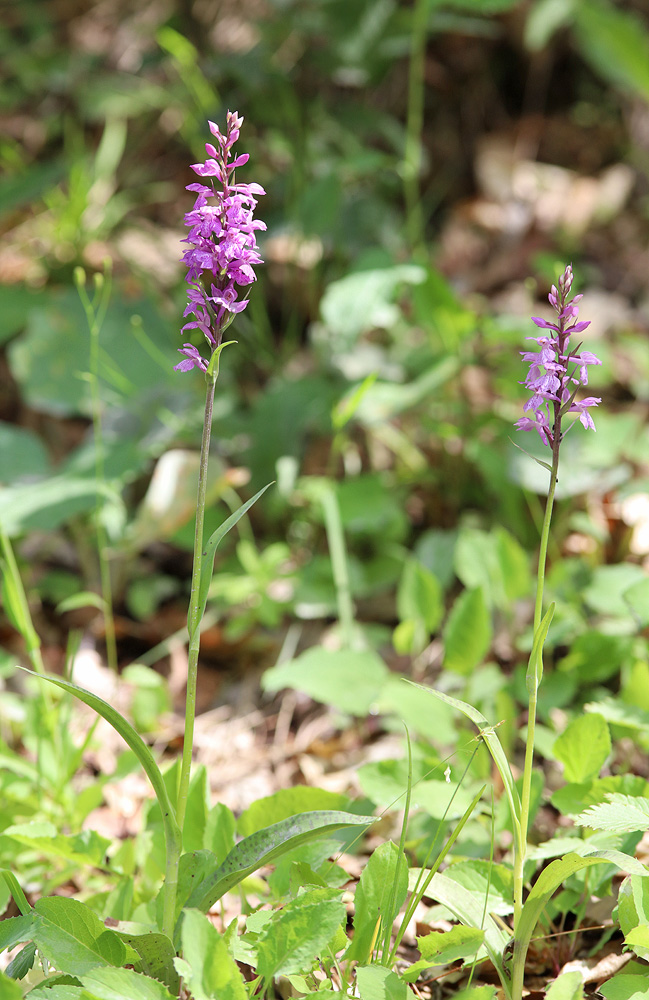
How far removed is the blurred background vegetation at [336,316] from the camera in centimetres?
197

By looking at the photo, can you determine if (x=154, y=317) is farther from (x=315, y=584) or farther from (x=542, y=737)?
(x=542, y=737)

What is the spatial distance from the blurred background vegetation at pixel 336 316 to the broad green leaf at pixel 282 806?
19.1 inches

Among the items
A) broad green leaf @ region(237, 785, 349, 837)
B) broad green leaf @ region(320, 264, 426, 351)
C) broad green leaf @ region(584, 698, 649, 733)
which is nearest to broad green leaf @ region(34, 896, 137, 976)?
broad green leaf @ region(237, 785, 349, 837)

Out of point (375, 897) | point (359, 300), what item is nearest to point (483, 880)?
point (375, 897)

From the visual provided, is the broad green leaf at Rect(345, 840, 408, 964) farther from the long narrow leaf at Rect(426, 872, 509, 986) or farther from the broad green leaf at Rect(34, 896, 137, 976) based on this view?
the broad green leaf at Rect(34, 896, 137, 976)

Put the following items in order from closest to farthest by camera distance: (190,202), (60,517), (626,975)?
(626,975)
(60,517)
(190,202)

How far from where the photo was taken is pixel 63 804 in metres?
1.34

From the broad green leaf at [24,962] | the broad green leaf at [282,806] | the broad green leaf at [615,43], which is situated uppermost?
the broad green leaf at [615,43]

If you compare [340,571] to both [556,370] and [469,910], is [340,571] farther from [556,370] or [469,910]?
[556,370]

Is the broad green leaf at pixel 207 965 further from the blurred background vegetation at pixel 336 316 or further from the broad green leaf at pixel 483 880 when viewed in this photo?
the blurred background vegetation at pixel 336 316

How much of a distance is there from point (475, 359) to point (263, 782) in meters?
1.26

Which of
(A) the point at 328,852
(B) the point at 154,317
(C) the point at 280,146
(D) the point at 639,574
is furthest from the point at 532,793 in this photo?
(C) the point at 280,146

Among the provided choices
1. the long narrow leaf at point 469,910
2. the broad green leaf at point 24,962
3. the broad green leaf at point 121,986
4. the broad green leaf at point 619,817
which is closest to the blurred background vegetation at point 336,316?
the broad green leaf at point 619,817

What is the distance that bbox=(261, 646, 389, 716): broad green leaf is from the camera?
1.41 metres
